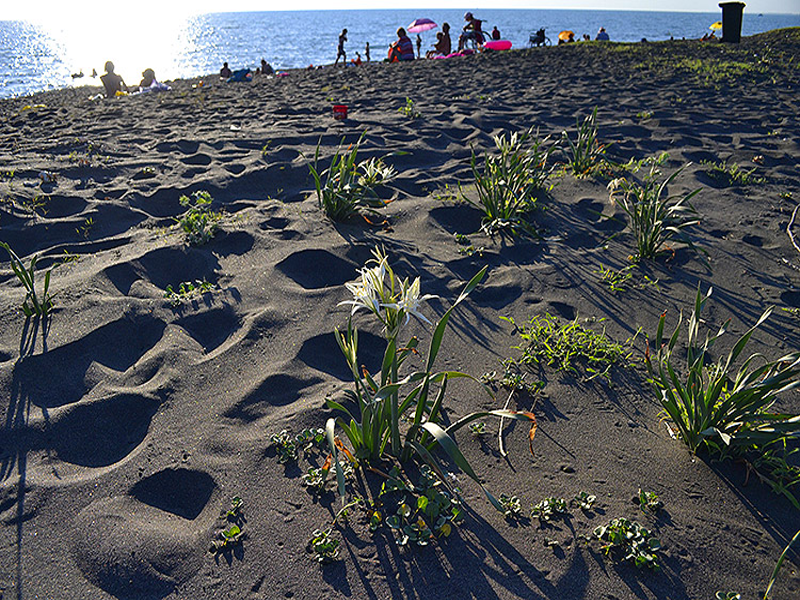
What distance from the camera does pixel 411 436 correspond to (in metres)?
1.98

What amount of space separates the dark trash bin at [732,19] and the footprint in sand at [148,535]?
15.6 metres

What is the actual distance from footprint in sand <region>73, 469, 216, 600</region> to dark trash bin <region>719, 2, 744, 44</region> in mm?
15606

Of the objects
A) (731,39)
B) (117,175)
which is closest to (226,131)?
(117,175)

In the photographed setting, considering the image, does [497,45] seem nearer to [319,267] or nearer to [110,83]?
[110,83]

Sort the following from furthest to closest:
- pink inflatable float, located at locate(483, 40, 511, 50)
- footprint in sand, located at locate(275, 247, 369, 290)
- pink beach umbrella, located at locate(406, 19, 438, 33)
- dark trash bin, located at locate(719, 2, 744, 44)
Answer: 1. pink beach umbrella, located at locate(406, 19, 438, 33)
2. pink inflatable float, located at locate(483, 40, 511, 50)
3. dark trash bin, located at locate(719, 2, 744, 44)
4. footprint in sand, located at locate(275, 247, 369, 290)

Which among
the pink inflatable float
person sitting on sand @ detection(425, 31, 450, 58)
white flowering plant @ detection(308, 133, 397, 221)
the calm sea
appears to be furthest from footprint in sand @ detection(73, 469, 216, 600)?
the calm sea

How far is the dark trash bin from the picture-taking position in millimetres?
12804

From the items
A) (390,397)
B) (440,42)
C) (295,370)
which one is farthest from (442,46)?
(390,397)

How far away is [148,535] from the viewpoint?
5.70 feet

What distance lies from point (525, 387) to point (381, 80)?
29.0 feet

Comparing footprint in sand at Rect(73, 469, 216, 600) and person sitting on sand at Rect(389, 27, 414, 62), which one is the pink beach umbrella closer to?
person sitting on sand at Rect(389, 27, 414, 62)

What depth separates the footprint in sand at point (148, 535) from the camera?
1.61 meters

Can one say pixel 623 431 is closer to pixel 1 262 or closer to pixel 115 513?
pixel 115 513

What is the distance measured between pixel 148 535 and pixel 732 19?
16137mm
